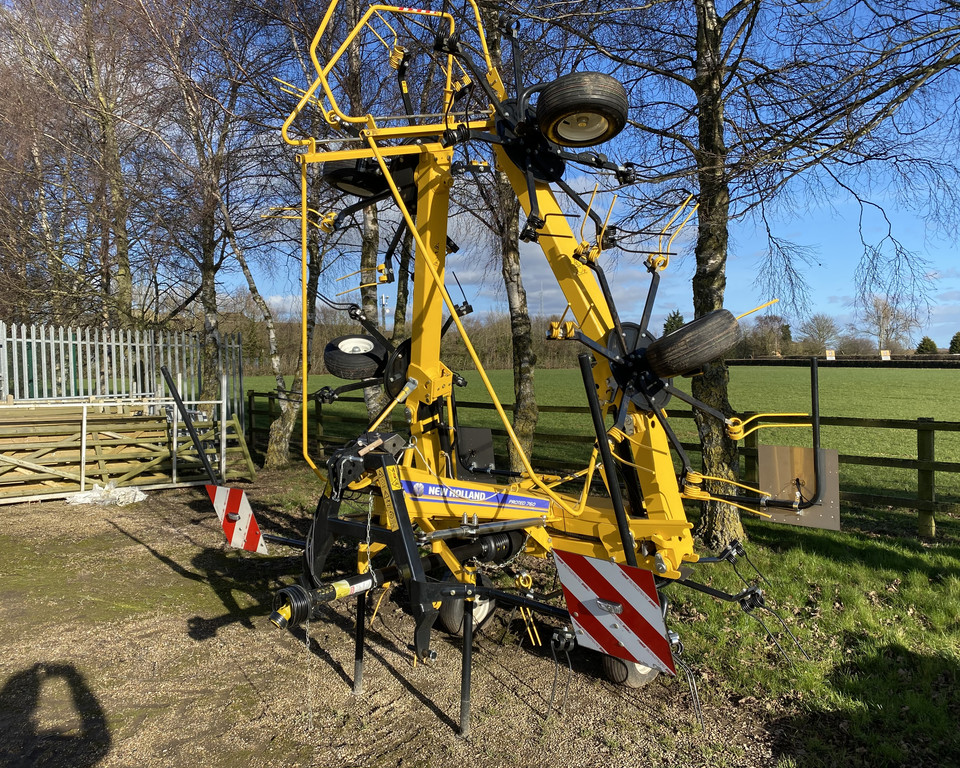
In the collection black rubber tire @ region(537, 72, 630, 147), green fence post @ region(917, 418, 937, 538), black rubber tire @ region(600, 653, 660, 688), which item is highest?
black rubber tire @ region(537, 72, 630, 147)

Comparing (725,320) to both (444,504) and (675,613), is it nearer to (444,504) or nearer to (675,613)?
(444,504)

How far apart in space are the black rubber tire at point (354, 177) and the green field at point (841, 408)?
495cm

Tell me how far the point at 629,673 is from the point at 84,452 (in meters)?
9.08

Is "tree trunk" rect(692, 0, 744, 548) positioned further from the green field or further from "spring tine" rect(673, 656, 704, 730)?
"spring tine" rect(673, 656, 704, 730)

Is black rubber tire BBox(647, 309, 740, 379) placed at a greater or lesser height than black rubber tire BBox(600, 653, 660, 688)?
greater

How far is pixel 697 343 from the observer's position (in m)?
3.46

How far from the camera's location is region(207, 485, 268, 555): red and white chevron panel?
13.9 ft

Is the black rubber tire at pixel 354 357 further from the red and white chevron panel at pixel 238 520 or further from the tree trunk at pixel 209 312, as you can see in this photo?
the tree trunk at pixel 209 312

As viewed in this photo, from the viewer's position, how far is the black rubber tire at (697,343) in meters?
3.44

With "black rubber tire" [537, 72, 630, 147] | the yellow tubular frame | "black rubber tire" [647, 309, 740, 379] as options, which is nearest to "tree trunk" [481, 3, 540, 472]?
the yellow tubular frame

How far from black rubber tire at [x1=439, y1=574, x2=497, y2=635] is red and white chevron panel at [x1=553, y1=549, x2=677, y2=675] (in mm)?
1708

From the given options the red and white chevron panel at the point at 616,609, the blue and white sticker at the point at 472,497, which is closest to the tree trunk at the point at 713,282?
the blue and white sticker at the point at 472,497

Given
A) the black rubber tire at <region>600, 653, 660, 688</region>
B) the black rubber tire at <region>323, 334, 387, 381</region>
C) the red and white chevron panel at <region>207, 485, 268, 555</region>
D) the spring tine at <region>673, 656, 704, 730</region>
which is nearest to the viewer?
the spring tine at <region>673, 656, 704, 730</region>

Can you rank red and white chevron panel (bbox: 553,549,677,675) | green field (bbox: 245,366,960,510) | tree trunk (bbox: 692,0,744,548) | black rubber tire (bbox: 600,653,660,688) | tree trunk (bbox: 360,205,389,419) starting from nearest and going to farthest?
red and white chevron panel (bbox: 553,549,677,675), black rubber tire (bbox: 600,653,660,688), tree trunk (bbox: 692,0,744,548), tree trunk (bbox: 360,205,389,419), green field (bbox: 245,366,960,510)
